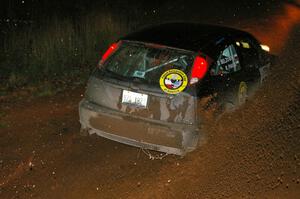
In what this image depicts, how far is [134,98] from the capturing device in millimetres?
5098

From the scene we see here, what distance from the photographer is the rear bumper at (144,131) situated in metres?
4.91

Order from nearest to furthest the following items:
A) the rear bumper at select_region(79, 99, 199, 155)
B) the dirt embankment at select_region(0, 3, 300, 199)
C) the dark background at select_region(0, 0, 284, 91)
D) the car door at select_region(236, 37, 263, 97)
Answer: the dirt embankment at select_region(0, 3, 300, 199)
the rear bumper at select_region(79, 99, 199, 155)
the car door at select_region(236, 37, 263, 97)
the dark background at select_region(0, 0, 284, 91)

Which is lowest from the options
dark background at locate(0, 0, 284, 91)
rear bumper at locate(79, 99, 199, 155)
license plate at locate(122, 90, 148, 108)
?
dark background at locate(0, 0, 284, 91)

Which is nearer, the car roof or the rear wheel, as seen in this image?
the car roof

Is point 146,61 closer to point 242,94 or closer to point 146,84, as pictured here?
point 146,84

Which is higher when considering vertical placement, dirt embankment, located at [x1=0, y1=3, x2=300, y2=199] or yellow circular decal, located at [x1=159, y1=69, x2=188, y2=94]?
yellow circular decal, located at [x1=159, y1=69, x2=188, y2=94]

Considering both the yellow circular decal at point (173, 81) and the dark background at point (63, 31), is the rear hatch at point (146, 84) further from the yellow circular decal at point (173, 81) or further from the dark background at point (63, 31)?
the dark background at point (63, 31)

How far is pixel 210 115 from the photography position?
5.17 metres

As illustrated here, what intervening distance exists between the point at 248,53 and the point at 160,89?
87.7 inches

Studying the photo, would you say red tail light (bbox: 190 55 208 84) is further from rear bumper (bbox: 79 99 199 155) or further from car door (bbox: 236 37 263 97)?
car door (bbox: 236 37 263 97)

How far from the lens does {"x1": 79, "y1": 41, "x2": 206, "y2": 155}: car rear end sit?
4.95 metres

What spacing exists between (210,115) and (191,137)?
42cm

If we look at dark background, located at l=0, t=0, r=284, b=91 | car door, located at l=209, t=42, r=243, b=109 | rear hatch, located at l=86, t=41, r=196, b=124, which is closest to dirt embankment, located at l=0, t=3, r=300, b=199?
car door, located at l=209, t=42, r=243, b=109

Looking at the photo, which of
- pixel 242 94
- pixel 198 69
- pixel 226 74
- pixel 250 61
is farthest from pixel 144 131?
pixel 250 61
